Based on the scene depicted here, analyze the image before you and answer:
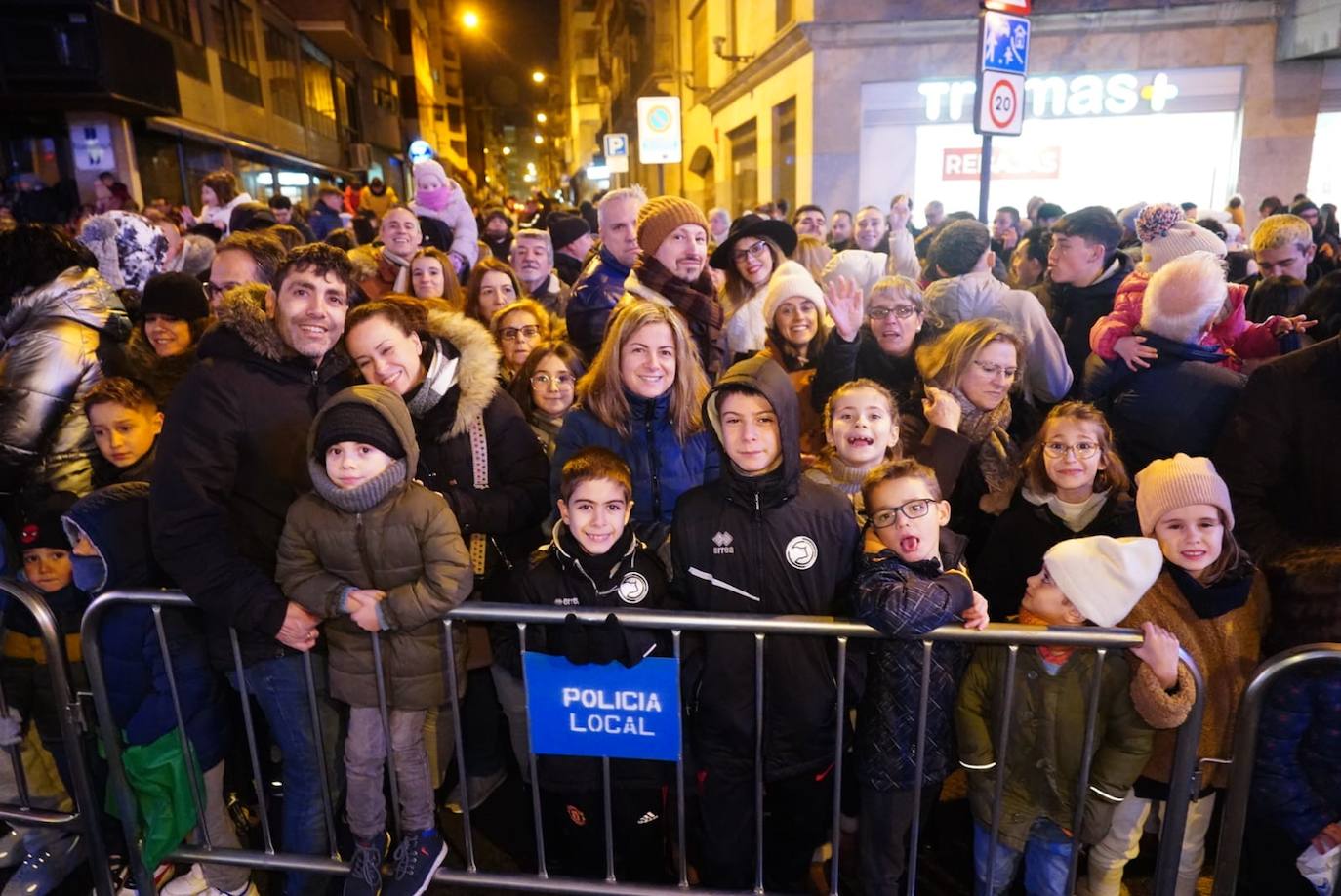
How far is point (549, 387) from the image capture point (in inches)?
161

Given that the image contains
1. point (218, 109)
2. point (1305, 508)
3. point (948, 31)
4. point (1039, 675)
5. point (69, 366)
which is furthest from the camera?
point (218, 109)

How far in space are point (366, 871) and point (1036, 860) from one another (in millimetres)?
2390

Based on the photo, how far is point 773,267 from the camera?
5.39 metres

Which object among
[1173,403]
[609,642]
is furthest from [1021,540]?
[609,642]

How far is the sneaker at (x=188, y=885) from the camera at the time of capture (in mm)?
3252

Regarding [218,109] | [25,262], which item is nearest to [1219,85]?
[25,262]

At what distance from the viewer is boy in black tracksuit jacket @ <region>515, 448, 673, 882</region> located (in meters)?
2.92

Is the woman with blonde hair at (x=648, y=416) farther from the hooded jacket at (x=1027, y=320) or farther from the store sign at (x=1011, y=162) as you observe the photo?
the store sign at (x=1011, y=162)

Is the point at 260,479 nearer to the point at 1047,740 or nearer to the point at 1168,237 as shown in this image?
the point at 1047,740

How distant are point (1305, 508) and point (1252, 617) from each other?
518mm

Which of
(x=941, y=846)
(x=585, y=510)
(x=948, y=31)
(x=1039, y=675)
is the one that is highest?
(x=948, y=31)

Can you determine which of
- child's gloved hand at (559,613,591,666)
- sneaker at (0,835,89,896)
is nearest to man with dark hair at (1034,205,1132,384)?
child's gloved hand at (559,613,591,666)

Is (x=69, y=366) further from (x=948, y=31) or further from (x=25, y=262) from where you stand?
(x=948, y=31)

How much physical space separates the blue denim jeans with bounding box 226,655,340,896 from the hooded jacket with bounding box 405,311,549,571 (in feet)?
2.62
